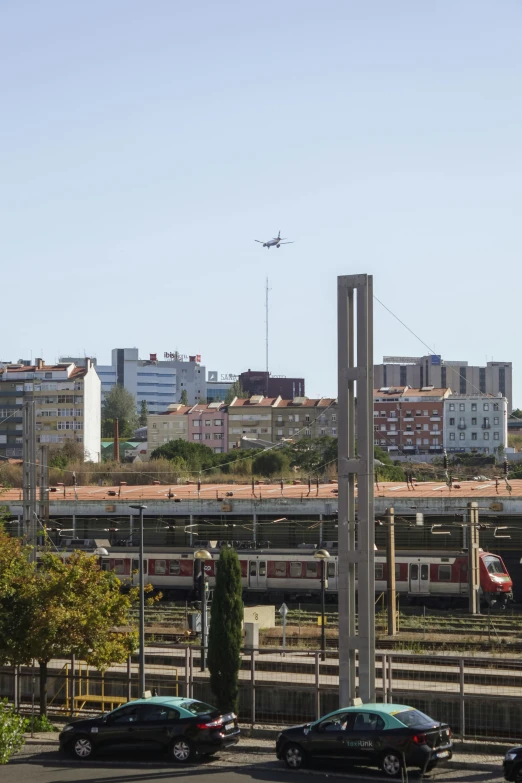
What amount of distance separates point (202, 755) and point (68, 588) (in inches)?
210

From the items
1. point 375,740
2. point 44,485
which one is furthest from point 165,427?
point 375,740

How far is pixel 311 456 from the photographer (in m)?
101

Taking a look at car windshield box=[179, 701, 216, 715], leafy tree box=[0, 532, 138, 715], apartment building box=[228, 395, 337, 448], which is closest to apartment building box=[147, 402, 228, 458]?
apartment building box=[228, 395, 337, 448]

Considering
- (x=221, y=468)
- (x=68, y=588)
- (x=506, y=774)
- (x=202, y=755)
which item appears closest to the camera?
(x=506, y=774)

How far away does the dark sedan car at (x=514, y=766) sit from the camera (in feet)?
53.2

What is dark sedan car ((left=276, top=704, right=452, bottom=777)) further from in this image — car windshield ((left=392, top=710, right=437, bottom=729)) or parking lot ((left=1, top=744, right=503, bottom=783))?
parking lot ((left=1, top=744, right=503, bottom=783))

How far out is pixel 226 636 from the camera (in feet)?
72.3

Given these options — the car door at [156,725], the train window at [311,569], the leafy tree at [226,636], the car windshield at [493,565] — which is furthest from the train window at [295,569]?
the car door at [156,725]

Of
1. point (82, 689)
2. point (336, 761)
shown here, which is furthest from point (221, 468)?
point (336, 761)

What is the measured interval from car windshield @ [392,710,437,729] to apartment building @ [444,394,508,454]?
409 feet

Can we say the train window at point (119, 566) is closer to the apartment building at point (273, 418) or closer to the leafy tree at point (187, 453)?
the leafy tree at point (187, 453)

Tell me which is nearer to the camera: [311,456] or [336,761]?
[336,761]

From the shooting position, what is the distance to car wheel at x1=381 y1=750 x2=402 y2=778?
16938 mm

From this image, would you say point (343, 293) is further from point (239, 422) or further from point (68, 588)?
point (239, 422)
